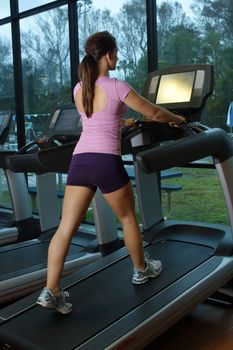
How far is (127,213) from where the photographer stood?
2.44m

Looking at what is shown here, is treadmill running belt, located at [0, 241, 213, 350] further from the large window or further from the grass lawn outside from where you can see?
the large window

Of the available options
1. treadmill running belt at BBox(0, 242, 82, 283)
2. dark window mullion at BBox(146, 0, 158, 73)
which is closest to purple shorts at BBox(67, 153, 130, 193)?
treadmill running belt at BBox(0, 242, 82, 283)

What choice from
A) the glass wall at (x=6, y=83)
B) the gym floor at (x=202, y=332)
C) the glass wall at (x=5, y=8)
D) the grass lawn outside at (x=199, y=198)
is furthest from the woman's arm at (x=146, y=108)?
the glass wall at (x=5, y=8)

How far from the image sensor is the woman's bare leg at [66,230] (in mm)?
2344

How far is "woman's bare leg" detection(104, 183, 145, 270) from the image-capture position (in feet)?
7.84

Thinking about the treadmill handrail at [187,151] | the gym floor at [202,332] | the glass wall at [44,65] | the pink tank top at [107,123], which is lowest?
the gym floor at [202,332]

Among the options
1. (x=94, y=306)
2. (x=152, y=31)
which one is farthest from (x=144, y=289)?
(x=152, y=31)

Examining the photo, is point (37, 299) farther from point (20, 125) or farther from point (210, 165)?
point (20, 125)

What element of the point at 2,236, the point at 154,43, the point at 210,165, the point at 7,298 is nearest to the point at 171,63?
the point at 154,43

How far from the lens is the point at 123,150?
2967 mm

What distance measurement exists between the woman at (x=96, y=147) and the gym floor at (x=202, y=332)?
67cm

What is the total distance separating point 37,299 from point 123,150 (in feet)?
3.57

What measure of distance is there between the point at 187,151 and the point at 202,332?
1.15 m

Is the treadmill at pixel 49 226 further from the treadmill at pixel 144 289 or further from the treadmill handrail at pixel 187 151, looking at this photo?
the treadmill handrail at pixel 187 151
